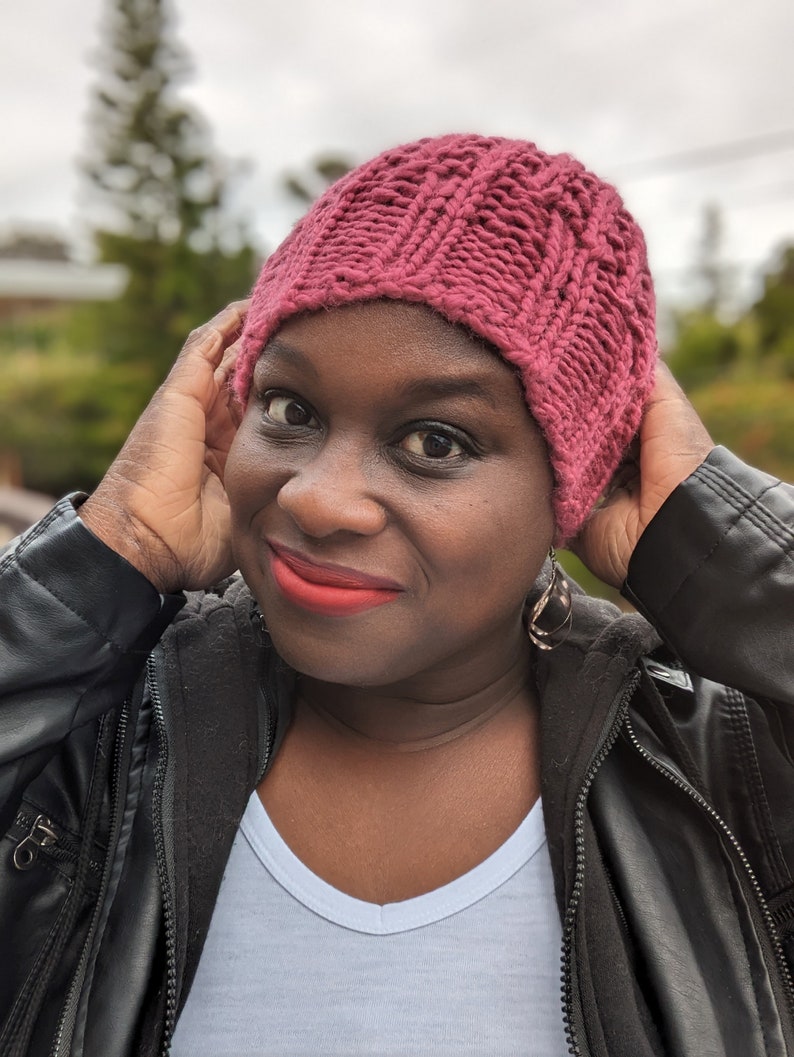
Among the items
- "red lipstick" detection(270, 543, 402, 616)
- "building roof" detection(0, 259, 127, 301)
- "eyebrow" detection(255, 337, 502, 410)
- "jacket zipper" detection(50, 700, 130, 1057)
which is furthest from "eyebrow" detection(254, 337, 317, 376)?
"building roof" detection(0, 259, 127, 301)

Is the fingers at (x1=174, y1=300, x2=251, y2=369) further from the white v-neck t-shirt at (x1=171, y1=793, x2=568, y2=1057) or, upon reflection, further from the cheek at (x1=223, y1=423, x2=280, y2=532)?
the white v-neck t-shirt at (x1=171, y1=793, x2=568, y2=1057)

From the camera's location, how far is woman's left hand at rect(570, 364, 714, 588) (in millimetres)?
1688

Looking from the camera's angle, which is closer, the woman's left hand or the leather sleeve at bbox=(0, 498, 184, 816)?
the leather sleeve at bbox=(0, 498, 184, 816)

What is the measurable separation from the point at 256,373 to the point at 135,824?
0.81m

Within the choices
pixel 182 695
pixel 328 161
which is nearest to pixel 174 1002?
pixel 182 695

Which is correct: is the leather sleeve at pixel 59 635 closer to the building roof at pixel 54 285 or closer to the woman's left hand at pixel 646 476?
the woman's left hand at pixel 646 476

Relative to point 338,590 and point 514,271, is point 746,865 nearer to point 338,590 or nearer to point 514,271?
point 338,590

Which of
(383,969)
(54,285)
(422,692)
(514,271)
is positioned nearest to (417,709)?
(422,692)

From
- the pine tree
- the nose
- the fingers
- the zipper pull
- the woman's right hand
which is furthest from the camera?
the pine tree

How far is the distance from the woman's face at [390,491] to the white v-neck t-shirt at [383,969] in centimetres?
40

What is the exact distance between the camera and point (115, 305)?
56.4ft

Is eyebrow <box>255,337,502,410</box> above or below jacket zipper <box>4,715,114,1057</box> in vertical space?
above

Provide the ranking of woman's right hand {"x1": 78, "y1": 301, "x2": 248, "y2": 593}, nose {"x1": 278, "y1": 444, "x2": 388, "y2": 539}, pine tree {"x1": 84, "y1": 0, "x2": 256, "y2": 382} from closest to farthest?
1. nose {"x1": 278, "y1": 444, "x2": 388, "y2": 539}
2. woman's right hand {"x1": 78, "y1": 301, "x2": 248, "y2": 593}
3. pine tree {"x1": 84, "y1": 0, "x2": 256, "y2": 382}

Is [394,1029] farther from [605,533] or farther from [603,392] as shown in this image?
[603,392]
